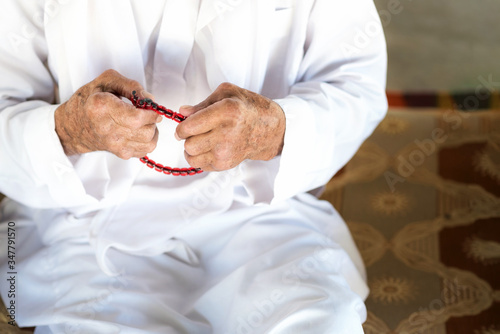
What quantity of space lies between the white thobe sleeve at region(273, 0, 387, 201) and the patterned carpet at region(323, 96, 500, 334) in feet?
1.38

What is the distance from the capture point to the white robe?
1.22m

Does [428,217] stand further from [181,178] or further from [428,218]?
[181,178]

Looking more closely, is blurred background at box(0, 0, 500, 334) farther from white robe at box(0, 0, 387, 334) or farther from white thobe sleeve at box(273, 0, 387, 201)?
white thobe sleeve at box(273, 0, 387, 201)

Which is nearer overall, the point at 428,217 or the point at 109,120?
the point at 109,120

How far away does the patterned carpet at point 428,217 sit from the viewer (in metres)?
1.56

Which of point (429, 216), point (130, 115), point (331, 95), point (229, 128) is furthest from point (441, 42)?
point (130, 115)

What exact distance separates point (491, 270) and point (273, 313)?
772 millimetres

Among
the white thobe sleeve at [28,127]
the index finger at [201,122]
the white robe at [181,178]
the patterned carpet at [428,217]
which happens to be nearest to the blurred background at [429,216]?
the patterned carpet at [428,217]

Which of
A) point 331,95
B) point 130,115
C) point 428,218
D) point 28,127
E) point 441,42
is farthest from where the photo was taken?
point 441,42

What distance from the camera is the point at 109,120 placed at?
Result: 43.1 inches

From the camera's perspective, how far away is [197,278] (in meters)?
1.34

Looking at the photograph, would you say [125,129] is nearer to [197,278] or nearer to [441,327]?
[197,278]

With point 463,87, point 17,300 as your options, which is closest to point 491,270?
point 17,300

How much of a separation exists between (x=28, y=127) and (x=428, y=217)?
1.13 m
